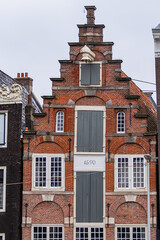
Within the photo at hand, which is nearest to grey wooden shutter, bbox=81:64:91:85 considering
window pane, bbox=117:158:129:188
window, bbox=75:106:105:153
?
window, bbox=75:106:105:153

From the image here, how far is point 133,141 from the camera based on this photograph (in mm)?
35688

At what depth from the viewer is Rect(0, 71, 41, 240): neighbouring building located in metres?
35.6

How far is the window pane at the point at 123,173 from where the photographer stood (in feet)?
116

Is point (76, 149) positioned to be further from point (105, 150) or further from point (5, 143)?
point (5, 143)

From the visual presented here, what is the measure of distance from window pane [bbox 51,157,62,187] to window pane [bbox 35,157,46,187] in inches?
17.2

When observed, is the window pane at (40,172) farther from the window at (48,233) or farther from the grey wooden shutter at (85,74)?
the grey wooden shutter at (85,74)

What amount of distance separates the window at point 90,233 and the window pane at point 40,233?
5.80 ft

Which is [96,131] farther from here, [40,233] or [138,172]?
[40,233]

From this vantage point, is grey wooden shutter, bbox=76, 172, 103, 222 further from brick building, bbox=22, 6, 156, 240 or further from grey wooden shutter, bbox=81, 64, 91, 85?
grey wooden shutter, bbox=81, 64, 91, 85

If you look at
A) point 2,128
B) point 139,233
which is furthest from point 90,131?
point 139,233

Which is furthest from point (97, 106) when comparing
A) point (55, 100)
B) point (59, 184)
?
point (59, 184)

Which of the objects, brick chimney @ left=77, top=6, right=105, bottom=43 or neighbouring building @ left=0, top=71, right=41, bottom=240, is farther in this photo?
brick chimney @ left=77, top=6, right=105, bottom=43

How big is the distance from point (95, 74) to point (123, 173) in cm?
571

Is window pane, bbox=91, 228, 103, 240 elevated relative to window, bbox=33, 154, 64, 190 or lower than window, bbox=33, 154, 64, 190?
lower
